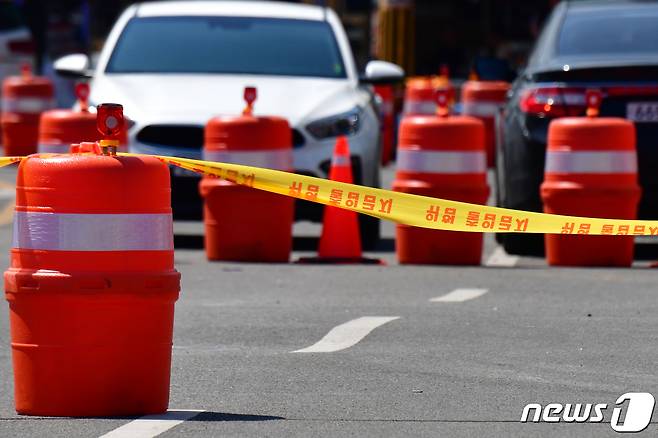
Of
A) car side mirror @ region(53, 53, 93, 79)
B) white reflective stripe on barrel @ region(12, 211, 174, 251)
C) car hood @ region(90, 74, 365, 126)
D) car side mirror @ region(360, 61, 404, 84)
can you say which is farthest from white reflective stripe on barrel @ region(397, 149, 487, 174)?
white reflective stripe on barrel @ region(12, 211, 174, 251)

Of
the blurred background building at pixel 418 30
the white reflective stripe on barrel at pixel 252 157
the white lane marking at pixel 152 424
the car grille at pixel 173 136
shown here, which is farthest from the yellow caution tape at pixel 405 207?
the blurred background building at pixel 418 30

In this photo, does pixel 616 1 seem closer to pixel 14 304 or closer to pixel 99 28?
pixel 14 304

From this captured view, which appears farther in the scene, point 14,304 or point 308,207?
point 308,207

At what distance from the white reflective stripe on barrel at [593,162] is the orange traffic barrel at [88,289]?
19.2 feet

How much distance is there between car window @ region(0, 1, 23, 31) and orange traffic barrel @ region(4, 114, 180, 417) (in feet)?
88.6

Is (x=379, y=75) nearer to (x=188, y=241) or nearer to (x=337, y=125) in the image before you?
(x=337, y=125)

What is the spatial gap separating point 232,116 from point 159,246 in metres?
5.89

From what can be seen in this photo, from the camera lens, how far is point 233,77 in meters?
14.6

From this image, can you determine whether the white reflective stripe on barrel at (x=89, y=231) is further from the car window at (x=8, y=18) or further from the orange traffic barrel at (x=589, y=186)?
the car window at (x=8, y=18)

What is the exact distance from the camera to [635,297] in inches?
415

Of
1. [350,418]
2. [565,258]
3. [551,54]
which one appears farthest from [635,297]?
[350,418]

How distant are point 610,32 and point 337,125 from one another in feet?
6.09

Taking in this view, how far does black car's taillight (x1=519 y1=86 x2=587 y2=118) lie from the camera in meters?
12.7

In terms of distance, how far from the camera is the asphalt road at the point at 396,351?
6.78 metres
